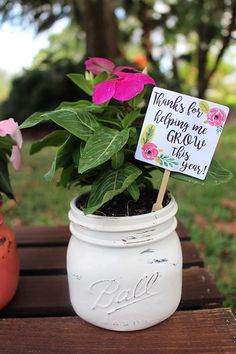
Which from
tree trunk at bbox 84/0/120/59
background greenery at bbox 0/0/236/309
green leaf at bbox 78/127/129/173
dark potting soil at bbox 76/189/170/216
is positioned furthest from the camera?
tree trunk at bbox 84/0/120/59

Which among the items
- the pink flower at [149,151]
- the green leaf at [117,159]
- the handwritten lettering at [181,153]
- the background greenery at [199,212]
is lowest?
the background greenery at [199,212]

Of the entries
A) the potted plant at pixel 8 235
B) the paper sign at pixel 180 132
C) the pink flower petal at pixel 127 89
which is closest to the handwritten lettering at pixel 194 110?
the paper sign at pixel 180 132

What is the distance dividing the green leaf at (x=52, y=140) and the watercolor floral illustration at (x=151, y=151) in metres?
0.19

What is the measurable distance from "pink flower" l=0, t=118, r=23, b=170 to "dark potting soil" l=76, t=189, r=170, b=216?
161 millimetres

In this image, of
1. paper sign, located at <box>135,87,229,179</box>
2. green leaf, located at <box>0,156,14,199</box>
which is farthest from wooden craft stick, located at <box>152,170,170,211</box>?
green leaf, located at <box>0,156,14,199</box>

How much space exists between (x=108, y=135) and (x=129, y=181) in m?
0.10

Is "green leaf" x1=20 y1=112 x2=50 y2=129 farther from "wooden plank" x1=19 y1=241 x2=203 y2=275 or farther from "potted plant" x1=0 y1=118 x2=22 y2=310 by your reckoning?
"wooden plank" x1=19 y1=241 x2=203 y2=275

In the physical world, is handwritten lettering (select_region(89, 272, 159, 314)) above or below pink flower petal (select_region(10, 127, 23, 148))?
below

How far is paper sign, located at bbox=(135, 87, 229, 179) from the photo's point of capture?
77 centimetres

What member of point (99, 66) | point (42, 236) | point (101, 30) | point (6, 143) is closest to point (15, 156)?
point (6, 143)

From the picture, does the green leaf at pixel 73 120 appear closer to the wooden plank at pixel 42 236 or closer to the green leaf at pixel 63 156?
the green leaf at pixel 63 156

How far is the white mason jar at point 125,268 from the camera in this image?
75 cm

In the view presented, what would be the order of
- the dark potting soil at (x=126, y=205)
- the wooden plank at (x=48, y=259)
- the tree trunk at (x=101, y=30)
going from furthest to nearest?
the tree trunk at (x=101, y=30) < the wooden plank at (x=48, y=259) < the dark potting soil at (x=126, y=205)

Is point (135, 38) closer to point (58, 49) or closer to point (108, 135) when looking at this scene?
point (58, 49)
